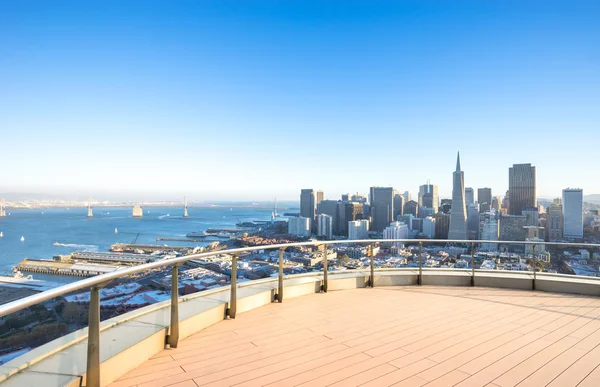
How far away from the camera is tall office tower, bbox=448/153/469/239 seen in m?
16.9

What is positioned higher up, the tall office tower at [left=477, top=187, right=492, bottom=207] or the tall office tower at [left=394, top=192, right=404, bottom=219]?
the tall office tower at [left=477, top=187, right=492, bottom=207]

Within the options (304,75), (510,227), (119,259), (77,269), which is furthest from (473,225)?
(77,269)

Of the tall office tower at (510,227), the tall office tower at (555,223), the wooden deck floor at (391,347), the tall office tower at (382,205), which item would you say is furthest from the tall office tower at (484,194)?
the wooden deck floor at (391,347)

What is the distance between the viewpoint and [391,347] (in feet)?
10.1

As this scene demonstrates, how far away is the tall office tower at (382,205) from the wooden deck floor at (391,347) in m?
16.0

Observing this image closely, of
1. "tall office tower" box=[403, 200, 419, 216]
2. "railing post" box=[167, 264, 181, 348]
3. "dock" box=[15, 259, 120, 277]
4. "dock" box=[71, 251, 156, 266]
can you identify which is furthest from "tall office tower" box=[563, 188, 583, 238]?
"tall office tower" box=[403, 200, 419, 216]

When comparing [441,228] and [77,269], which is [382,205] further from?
[77,269]

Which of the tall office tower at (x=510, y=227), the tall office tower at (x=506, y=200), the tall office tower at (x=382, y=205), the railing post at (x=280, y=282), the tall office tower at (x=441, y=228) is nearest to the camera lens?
the railing post at (x=280, y=282)

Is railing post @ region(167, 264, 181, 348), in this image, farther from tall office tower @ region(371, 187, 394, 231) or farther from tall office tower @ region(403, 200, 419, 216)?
tall office tower @ region(403, 200, 419, 216)

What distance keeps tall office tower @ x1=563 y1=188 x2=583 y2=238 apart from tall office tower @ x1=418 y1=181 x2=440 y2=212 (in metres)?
21.3

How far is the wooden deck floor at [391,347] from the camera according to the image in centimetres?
241

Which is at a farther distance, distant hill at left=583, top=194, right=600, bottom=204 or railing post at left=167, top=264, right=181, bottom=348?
distant hill at left=583, top=194, right=600, bottom=204

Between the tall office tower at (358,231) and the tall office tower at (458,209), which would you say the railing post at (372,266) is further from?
the tall office tower at (458,209)

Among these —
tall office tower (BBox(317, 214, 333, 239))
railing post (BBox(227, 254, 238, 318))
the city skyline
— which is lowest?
tall office tower (BBox(317, 214, 333, 239))
